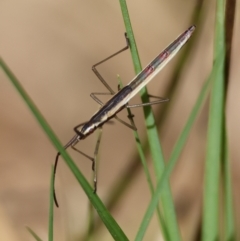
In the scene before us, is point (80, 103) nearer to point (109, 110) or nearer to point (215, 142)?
point (109, 110)

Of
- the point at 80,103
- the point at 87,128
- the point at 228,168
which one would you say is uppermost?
the point at 80,103

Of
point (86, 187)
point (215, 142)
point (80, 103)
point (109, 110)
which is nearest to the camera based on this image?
point (86, 187)

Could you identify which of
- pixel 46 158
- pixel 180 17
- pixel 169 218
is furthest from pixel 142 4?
pixel 169 218

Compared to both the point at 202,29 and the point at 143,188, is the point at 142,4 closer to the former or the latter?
the point at 202,29

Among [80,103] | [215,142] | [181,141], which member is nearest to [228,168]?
[215,142]

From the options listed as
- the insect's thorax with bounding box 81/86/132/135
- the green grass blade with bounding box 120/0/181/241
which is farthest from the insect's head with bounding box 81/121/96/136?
the green grass blade with bounding box 120/0/181/241

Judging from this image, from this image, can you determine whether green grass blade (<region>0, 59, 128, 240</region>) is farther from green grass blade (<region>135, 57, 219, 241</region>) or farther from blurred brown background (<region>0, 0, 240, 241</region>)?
blurred brown background (<region>0, 0, 240, 241</region>)
